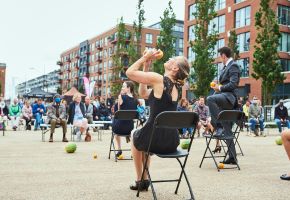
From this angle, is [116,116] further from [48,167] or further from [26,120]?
[26,120]

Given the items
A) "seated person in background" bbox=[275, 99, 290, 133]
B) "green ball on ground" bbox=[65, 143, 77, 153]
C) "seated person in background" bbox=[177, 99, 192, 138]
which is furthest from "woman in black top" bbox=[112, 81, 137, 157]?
"seated person in background" bbox=[275, 99, 290, 133]

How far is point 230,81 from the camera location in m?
7.82

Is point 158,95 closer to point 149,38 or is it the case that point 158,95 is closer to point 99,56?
point 149,38

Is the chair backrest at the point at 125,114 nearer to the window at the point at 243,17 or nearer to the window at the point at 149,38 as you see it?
the window at the point at 243,17

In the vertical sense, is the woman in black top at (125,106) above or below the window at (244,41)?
below

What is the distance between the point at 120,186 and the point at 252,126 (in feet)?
47.8

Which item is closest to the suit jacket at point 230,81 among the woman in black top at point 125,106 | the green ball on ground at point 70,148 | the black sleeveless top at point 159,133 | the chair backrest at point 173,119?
the woman in black top at point 125,106

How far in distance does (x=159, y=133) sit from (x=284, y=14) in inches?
1714

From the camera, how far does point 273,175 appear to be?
676 cm

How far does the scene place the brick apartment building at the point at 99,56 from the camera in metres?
85.0

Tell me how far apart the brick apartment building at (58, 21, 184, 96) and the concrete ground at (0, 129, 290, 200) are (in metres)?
67.5

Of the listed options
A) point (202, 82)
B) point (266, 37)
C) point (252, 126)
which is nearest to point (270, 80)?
point (266, 37)

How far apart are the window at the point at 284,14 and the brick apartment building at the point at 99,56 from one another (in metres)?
34.6

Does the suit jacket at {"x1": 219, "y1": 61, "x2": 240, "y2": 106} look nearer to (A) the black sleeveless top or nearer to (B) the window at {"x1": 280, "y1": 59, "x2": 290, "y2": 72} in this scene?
(A) the black sleeveless top
